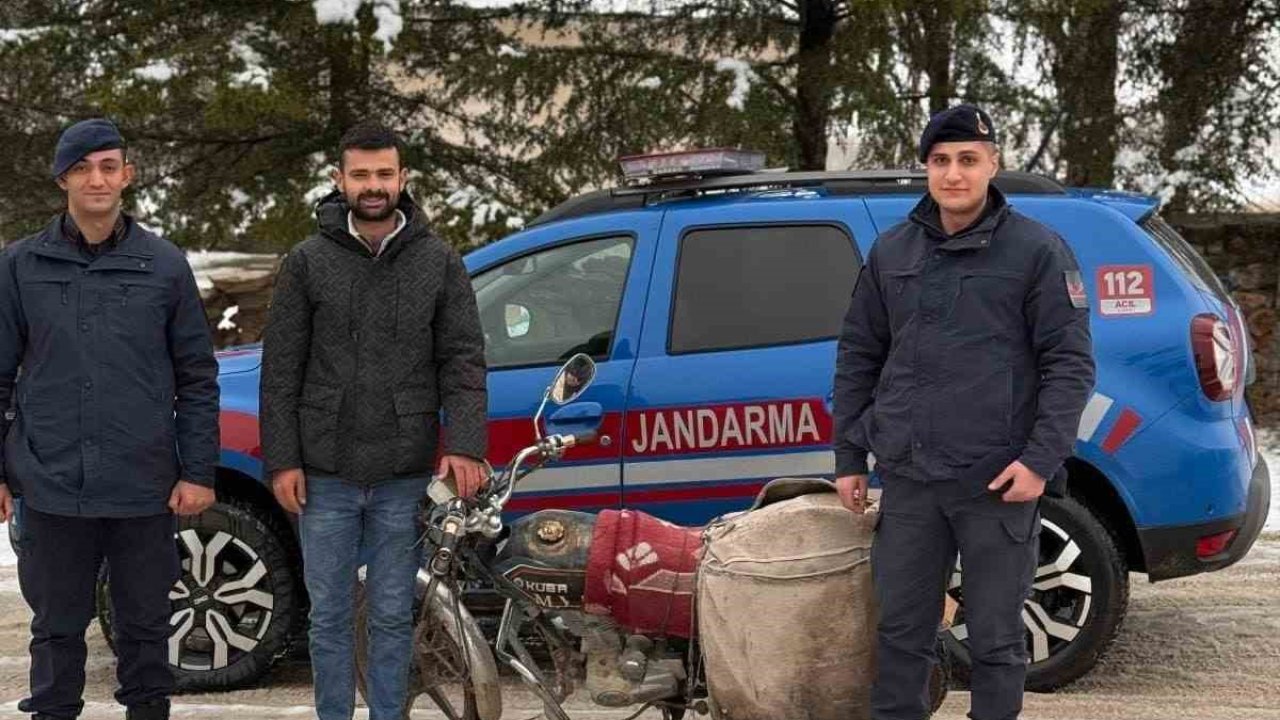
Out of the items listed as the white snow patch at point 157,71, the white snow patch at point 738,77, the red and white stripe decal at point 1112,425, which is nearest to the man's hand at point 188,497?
the red and white stripe decal at point 1112,425

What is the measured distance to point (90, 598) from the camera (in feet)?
15.9

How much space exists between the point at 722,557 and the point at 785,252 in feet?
5.67

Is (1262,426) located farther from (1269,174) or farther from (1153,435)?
(1153,435)

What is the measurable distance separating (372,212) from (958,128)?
4.88 ft

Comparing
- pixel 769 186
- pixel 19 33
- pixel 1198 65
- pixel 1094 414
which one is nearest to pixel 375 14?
pixel 19 33

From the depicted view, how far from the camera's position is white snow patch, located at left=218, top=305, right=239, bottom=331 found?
43.5 ft

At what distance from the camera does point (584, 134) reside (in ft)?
37.4

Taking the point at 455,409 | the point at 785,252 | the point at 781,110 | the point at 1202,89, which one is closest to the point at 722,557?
the point at 455,409

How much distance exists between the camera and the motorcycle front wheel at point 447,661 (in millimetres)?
4582

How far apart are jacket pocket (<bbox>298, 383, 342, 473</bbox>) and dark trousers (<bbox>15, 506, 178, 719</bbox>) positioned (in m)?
0.58

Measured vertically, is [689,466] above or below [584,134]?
below

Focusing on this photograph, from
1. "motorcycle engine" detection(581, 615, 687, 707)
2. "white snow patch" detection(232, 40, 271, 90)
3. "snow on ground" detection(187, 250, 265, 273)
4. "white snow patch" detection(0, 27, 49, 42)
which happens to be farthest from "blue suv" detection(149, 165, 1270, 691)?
"snow on ground" detection(187, 250, 265, 273)

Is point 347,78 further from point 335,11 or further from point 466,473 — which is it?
point 466,473

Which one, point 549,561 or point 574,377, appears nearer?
point 574,377
